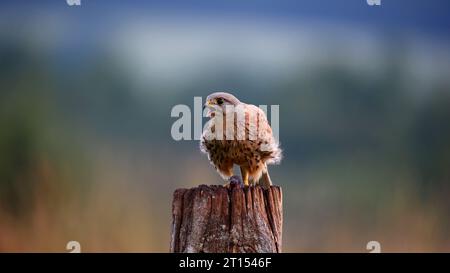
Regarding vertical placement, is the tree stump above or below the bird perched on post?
below

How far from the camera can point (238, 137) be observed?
6160 millimetres

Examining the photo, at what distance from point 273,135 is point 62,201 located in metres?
3.14

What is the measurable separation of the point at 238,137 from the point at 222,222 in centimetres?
180

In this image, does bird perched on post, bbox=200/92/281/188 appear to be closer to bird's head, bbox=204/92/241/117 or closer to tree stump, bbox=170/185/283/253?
bird's head, bbox=204/92/241/117

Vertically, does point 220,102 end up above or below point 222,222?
above

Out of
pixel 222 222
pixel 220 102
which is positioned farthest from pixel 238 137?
pixel 222 222

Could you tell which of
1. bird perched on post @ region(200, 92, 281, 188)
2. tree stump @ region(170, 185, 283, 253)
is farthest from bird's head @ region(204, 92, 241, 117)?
tree stump @ region(170, 185, 283, 253)

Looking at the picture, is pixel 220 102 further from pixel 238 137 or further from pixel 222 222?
pixel 222 222

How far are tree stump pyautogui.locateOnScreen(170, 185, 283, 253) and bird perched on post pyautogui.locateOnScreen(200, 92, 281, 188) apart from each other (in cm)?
163

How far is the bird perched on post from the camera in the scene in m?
6.14

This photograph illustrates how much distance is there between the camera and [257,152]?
6.23m

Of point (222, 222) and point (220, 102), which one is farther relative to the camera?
point (220, 102)

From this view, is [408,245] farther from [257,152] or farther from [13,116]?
[13,116]

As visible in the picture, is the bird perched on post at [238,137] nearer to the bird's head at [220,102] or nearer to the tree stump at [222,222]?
the bird's head at [220,102]
